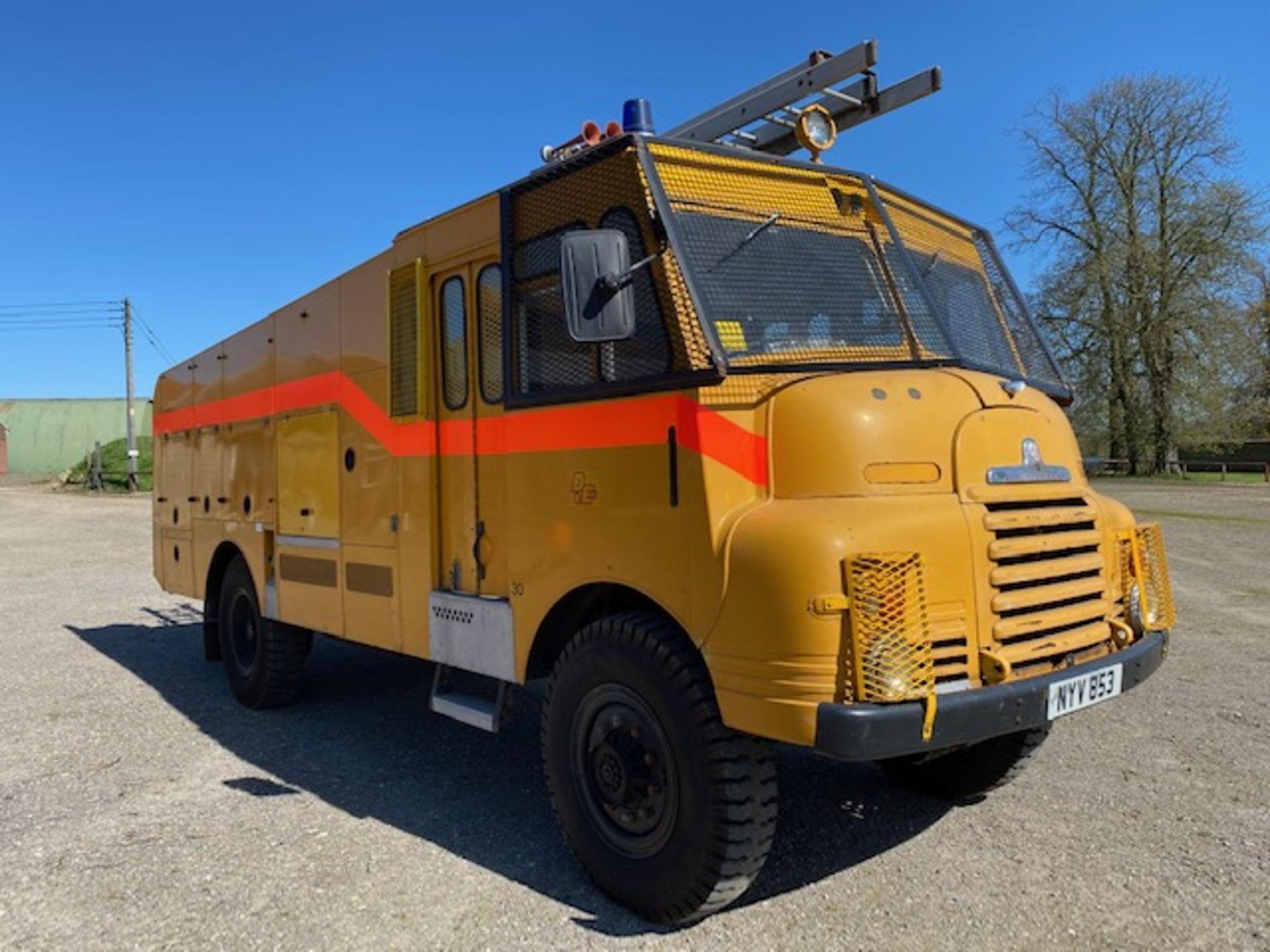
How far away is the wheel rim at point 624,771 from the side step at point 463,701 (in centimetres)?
67

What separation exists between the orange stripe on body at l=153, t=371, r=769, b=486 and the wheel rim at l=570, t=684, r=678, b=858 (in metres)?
0.95

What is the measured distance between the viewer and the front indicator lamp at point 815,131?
423 centimetres

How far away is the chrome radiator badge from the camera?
11.5 feet

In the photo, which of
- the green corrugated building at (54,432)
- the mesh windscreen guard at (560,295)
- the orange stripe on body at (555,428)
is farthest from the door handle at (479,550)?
the green corrugated building at (54,432)

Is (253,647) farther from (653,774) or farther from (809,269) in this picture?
(809,269)

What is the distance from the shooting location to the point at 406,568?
5.00 metres

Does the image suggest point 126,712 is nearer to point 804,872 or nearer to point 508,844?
point 508,844

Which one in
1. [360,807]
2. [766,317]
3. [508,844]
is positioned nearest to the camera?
[766,317]

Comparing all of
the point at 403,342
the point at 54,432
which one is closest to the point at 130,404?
the point at 54,432

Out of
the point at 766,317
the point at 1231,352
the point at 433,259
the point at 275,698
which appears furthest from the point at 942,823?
the point at 1231,352

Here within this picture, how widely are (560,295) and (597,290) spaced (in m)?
0.61

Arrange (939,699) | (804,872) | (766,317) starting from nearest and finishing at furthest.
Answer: (939,699) < (766,317) < (804,872)

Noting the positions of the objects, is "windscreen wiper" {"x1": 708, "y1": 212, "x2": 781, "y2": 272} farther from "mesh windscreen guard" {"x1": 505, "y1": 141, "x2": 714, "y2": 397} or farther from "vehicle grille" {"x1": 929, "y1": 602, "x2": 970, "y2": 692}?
"vehicle grille" {"x1": 929, "y1": 602, "x2": 970, "y2": 692}

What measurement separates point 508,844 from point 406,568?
1.51 metres
